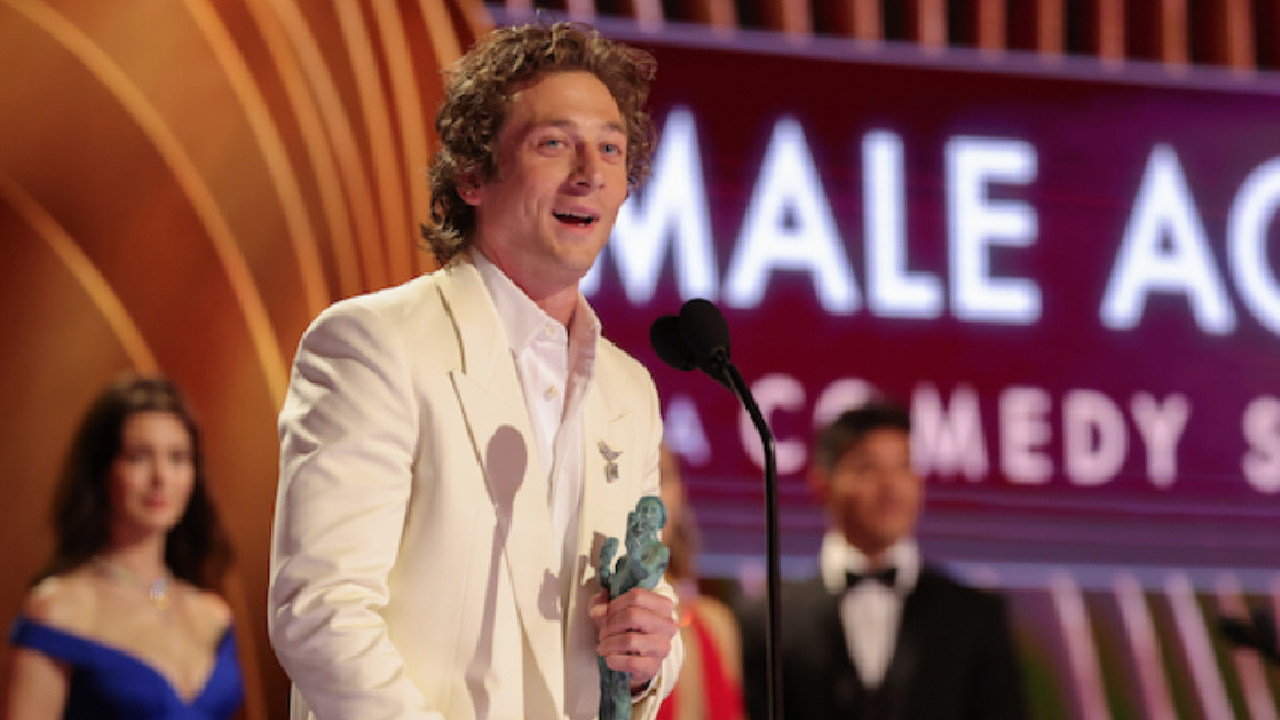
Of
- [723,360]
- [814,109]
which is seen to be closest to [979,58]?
[814,109]

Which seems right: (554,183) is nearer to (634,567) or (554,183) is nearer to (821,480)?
(634,567)

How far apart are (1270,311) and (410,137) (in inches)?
114

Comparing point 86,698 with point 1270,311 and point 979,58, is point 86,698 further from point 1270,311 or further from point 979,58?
point 1270,311

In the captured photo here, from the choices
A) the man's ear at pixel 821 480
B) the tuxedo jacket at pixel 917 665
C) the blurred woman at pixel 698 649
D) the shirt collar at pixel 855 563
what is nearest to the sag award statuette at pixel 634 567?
the blurred woman at pixel 698 649

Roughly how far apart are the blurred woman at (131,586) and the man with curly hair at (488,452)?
1780 millimetres

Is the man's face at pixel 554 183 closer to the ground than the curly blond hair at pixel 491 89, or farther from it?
closer to the ground

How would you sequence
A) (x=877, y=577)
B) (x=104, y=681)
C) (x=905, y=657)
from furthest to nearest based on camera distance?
1. (x=877, y=577)
2. (x=905, y=657)
3. (x=104, y=681)

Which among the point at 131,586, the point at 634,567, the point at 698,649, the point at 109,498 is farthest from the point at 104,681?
the point at 634,567

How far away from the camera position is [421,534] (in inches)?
58.9

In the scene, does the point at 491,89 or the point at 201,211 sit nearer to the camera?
the point at 491,89

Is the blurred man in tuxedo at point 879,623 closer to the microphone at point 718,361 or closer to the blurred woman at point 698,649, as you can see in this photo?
the blurred woman at point 698,649

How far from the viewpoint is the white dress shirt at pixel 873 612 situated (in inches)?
127

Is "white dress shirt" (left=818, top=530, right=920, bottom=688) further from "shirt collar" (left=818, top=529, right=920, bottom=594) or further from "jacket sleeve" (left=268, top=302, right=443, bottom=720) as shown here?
"jacket sleeve" (left=268, top=302, right=443, bottom=720)

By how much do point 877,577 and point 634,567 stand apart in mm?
1960
